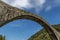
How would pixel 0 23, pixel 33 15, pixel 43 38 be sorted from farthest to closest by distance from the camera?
pixel 43 38, pixel 33 15, pixel 0 23

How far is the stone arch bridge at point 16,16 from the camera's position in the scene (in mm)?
10377

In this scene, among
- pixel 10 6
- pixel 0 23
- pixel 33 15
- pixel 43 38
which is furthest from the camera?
pixel 43 38

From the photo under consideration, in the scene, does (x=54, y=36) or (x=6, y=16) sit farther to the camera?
(x=54, y=36)

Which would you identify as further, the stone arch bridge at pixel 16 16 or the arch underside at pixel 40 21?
the arch underside at pixel 40 21

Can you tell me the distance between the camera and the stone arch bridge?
34.0ft

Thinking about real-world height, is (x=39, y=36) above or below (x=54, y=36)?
above

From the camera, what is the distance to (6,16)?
10516 mm

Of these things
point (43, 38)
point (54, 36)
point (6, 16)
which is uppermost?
point (43, 38)

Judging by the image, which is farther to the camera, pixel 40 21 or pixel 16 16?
pixel 40 21

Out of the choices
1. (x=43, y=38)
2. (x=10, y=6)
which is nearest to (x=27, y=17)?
(x=10, y=6)

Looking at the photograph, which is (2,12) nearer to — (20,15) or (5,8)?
(5,8)

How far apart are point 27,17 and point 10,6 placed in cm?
119

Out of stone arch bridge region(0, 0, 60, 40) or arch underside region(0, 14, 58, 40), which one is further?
arch underside region(0, 14, 58, 40)

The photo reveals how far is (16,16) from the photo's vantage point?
11.0m
